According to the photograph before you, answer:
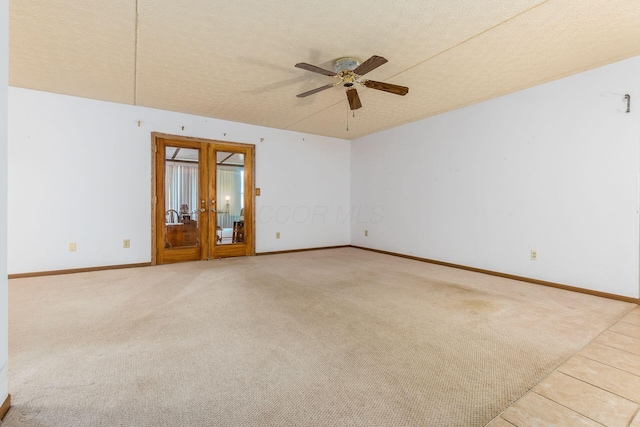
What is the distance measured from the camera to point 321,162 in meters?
6.54

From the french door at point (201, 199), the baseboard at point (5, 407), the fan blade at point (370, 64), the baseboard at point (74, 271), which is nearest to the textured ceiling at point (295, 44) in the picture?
the fan blade at point (370, 64)

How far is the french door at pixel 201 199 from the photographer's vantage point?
4.78 meters

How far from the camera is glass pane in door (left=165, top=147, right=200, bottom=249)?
193 inches

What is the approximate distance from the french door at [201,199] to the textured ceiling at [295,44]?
1.06 metres

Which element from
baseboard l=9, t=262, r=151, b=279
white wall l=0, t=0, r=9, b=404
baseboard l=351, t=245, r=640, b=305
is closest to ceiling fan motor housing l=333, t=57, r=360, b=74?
white wall l=0, t=0, r=9, b=404

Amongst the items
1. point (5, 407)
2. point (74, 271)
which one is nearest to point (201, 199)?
point (74, 271)

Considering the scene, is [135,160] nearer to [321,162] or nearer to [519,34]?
[321,162]

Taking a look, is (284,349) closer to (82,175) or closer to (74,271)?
(74,271)

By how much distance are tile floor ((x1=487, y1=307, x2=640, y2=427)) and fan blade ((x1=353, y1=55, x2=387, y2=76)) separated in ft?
8.47

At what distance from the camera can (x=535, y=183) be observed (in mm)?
3809

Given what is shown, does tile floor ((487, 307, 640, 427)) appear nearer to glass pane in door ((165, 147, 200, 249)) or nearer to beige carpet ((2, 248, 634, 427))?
beige carpet ((2, 248, 634, 427))

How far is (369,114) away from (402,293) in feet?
10.1

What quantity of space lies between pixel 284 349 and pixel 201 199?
377 centimetres

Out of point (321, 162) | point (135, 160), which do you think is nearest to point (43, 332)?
point (135, 160)
